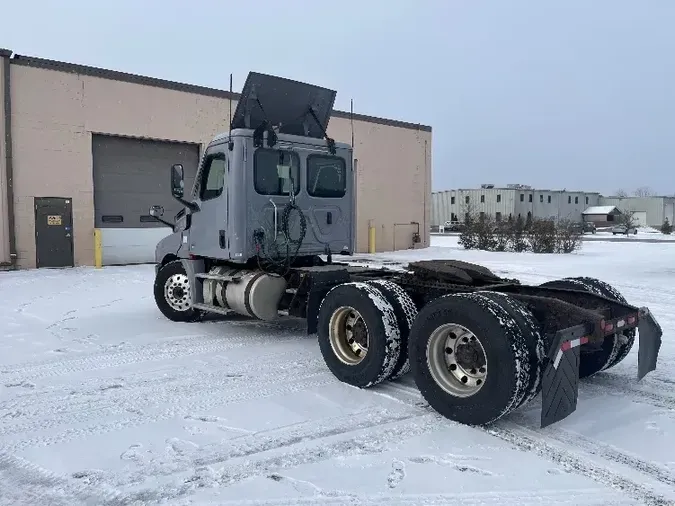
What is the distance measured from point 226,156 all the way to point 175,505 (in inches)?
193

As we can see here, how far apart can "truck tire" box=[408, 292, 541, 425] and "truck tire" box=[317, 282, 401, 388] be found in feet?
1.12

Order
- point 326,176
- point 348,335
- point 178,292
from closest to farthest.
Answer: point 348,335
point 326,176
point 178,292

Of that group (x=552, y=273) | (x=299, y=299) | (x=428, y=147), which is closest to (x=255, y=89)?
(x=299, y=299)

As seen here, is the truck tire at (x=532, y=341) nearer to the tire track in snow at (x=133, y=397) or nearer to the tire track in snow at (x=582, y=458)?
the tire track in snow at (x=582, y=458)

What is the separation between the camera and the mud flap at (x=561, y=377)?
4.08 metres

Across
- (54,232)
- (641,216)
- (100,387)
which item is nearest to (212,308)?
(100,387)

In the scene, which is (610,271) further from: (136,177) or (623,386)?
(136,177)

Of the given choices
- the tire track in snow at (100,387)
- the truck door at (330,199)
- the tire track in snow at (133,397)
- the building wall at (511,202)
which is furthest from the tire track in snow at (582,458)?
the building wall at (511,202)

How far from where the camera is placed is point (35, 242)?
53.9ft

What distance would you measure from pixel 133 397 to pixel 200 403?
26.6 inches

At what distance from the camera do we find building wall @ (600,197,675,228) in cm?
9050

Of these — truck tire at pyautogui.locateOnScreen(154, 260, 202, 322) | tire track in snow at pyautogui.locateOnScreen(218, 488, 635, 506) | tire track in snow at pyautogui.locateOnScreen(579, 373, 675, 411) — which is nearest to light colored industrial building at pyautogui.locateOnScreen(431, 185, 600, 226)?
truck tire at pyautogui.locateOnScreen(154, 260, 202, 322)

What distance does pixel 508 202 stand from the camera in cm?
7819

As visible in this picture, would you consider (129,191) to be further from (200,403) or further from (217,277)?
(200,403)
